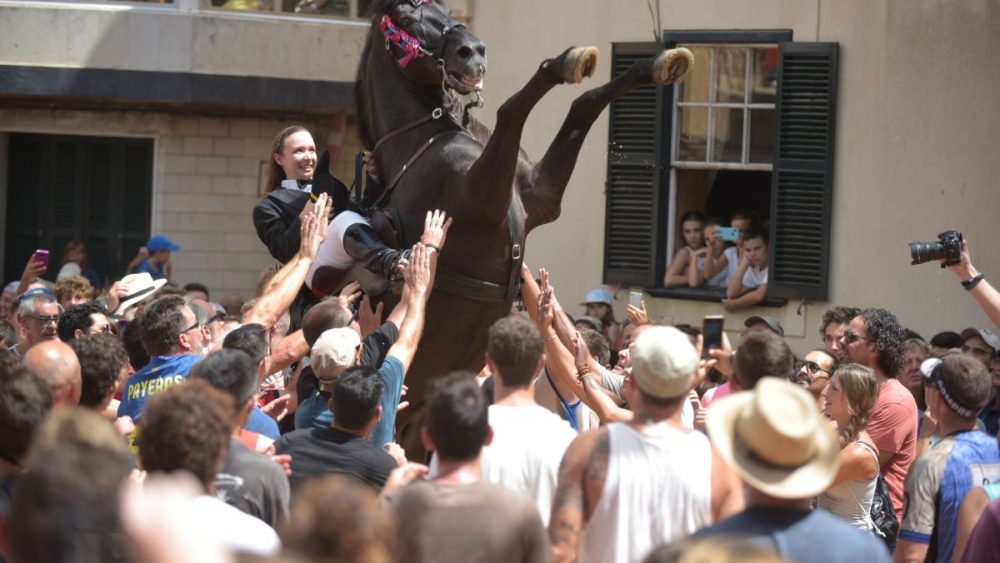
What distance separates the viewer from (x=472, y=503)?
4047 mm

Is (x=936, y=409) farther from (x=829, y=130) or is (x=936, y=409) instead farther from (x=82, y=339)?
(x=829, y=130)

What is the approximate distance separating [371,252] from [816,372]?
7.11 ft

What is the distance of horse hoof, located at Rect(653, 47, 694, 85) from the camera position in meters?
6.02

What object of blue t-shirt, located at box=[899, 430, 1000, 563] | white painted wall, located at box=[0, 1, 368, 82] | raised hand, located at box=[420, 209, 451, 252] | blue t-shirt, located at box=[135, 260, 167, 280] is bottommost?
blue t-shirt, located at box=[899, 430, 1000, 563]

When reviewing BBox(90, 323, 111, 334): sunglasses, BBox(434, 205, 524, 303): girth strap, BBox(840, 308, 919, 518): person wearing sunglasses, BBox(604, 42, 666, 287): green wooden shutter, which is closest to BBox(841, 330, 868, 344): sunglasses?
BBox(840, 308, 919, 518): person wearing sunglasses

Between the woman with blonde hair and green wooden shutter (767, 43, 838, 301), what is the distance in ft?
16.3

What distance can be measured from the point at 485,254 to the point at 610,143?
546 cm

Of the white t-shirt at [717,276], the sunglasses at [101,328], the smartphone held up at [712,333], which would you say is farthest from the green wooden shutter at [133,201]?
the smartphone held up at [712,333]

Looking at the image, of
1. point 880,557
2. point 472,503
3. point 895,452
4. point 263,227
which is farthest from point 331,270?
point 880,557

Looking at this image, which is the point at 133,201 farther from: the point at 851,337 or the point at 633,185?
the point at 851,337

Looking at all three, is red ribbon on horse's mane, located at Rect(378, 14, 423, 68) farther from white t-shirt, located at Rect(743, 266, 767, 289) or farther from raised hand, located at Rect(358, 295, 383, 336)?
white t-shirt, located at Rect(743, 266, 767, 289)

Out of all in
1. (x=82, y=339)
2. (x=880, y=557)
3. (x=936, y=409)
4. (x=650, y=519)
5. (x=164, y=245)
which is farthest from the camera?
(x=164, y=245)

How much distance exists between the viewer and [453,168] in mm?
6574

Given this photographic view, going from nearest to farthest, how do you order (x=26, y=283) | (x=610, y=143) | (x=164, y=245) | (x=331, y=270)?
(x=331, y=270)
(x=26, y=283)
(x=610, y=143)
(x=164, y=245)
